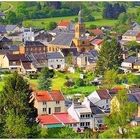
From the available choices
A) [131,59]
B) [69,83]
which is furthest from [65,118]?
[131,59]

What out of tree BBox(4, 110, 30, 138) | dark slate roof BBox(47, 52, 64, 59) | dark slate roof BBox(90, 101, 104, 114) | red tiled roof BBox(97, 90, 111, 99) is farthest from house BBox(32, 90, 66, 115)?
dark slate roof BBox(47, 52, 64, 59)

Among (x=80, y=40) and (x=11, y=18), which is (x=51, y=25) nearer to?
(x=11, y=18)

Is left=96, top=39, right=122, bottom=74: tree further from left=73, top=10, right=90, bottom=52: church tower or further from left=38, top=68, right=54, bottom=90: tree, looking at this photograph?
left=73, top=10, right=90, bottom=52: church tower

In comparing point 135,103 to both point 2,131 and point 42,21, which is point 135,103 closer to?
point 2,131

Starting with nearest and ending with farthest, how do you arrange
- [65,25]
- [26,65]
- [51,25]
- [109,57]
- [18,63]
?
[109,57], [26,65], [18,63], [65,25], [51,25]

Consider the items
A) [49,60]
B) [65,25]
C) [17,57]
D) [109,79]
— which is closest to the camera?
[109,79]
